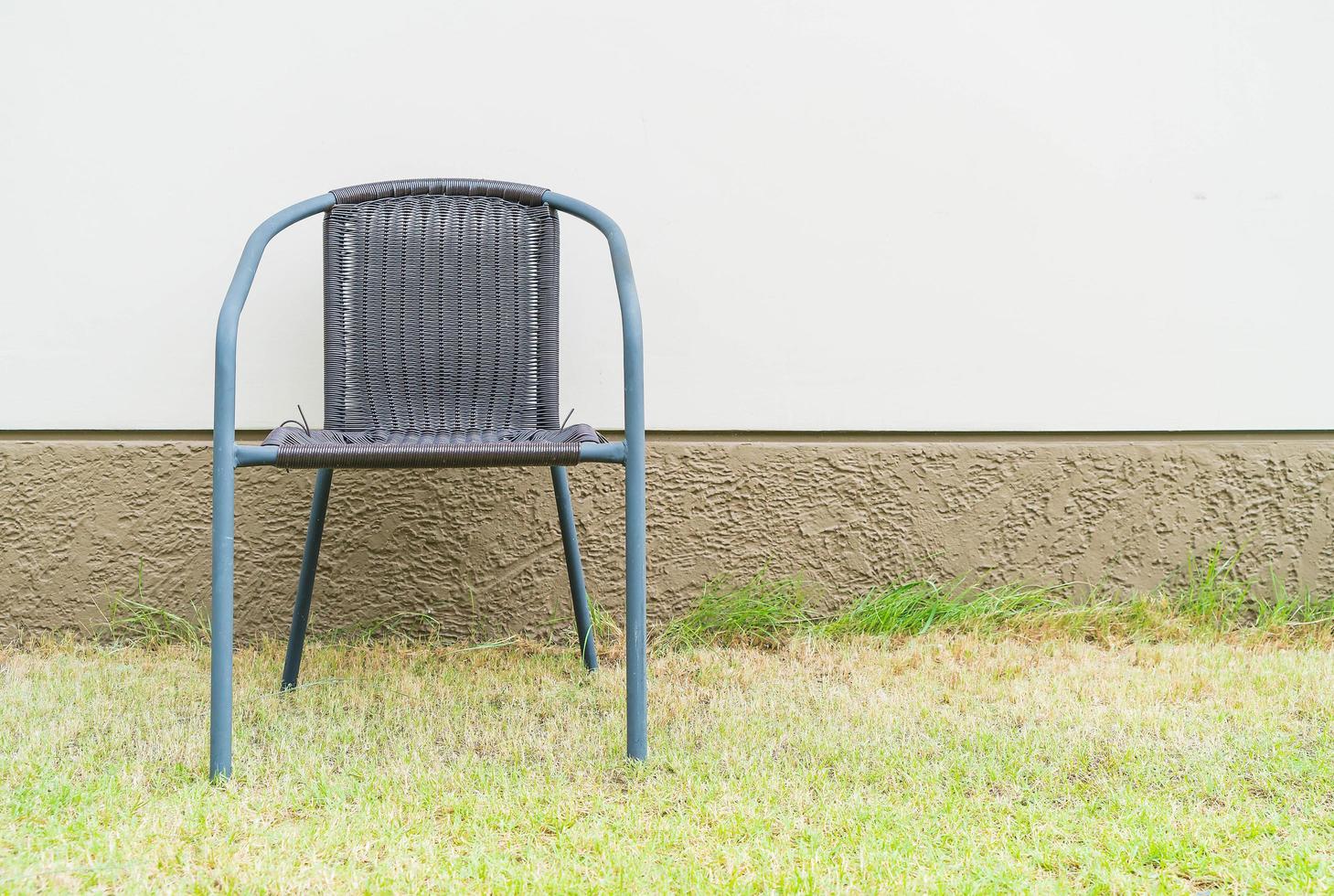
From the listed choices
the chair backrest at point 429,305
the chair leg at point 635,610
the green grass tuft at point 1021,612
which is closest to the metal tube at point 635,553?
the chair leg at point 635,610

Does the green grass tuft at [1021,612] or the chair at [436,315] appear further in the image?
the green grass tuft at [1021,612]

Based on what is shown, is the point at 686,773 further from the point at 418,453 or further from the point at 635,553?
the point at 418,453

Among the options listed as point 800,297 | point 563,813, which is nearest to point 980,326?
point 800,297

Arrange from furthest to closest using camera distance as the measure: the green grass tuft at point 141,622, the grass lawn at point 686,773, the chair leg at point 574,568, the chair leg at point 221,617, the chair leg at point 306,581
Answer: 1. the green grass tuft at point 141,622
2. the chair leg at point 574,568
3. the chair leg at point 306,581
4. the chair leg at point 221,617
5. the grass lawn at point 686,773

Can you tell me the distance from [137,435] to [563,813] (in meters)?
1.41

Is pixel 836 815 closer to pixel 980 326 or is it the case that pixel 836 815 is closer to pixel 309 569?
pixel 309 569

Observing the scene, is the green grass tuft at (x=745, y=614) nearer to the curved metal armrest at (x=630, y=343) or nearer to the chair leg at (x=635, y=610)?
the chair leg at (x=635, y=610)

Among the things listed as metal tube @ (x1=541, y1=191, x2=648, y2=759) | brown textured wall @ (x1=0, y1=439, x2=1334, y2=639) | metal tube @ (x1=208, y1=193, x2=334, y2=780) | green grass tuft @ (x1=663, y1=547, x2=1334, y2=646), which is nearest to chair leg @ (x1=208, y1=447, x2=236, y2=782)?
metal tube @ (x1=208, y1=193, x2=334, y2=780)

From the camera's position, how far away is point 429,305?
66.7 inches

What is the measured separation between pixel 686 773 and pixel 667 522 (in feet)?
2.72

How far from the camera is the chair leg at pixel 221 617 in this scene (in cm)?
126

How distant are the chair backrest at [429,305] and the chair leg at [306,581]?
0.40 ft

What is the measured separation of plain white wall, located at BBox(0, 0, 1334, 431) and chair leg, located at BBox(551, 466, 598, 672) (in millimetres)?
321

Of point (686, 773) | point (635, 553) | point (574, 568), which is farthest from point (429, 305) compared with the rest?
point (686, 773)
